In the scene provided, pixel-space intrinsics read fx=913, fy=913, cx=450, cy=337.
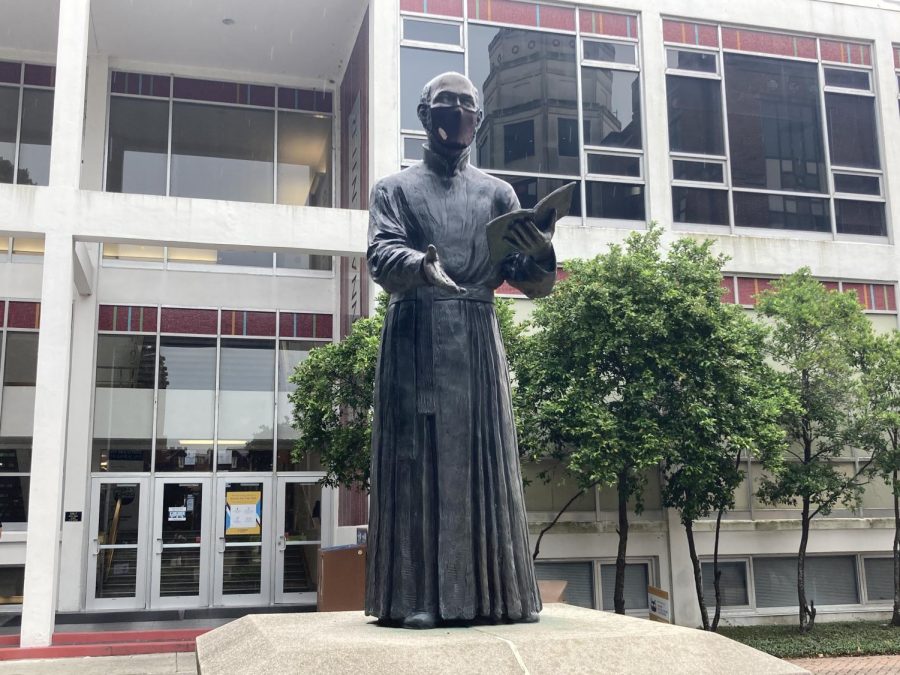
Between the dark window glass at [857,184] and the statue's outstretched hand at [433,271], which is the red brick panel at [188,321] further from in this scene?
the statue's outstretched hand at [433,271]

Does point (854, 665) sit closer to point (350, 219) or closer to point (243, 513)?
point (350, 219)

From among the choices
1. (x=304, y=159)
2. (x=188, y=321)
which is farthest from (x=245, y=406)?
(x=304, y=159)

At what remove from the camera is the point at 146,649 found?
50.1 ft

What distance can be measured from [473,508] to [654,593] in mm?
11188

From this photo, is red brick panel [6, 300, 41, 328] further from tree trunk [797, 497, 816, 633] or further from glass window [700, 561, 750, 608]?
tree trunk [797, 497, 816, 633]

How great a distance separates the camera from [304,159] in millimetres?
23156

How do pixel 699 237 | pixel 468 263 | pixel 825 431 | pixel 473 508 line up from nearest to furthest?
pixel 473 508 < pixel 468 263 < pixel 825 431 < pixel 699 237

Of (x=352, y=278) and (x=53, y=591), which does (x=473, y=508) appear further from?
(x=352, y=278)

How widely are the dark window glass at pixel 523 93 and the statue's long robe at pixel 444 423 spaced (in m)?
13.9

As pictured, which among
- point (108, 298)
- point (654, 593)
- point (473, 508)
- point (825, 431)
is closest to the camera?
point (473, 508)

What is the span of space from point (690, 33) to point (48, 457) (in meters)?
15.7

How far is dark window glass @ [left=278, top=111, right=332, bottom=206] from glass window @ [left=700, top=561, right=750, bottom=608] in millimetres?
12469

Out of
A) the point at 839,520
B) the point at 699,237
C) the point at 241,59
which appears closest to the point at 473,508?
the point at 699,237

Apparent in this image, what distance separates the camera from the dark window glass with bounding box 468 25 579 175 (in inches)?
730
